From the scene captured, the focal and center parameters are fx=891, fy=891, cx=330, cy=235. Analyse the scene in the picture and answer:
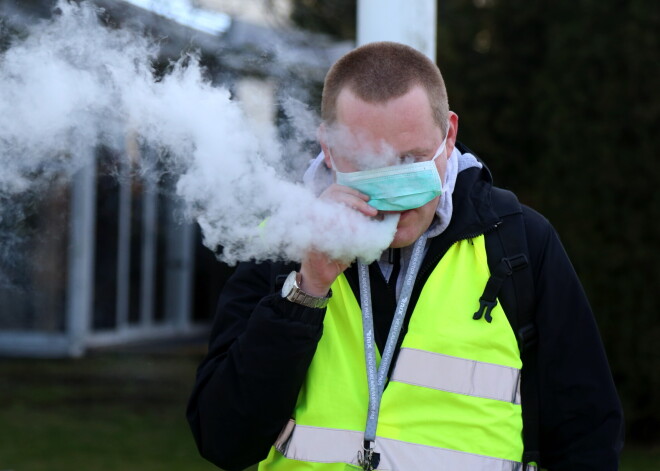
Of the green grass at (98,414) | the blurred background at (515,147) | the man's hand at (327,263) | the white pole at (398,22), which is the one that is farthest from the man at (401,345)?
the green grass at (98,414)

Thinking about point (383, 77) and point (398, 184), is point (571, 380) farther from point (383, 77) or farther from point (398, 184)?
point (383, 77)

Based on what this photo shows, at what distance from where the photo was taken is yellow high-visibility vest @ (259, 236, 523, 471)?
2254 millimetres

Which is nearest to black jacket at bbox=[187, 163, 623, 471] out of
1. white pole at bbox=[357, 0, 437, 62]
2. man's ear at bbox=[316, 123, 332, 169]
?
man's ear at bbox=[316, 123, 332, 169]

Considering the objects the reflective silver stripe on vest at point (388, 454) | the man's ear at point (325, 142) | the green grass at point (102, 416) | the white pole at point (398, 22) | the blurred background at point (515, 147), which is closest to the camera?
the reflective silver stripe on vest at point (388, 454)

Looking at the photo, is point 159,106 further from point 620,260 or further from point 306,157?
point 620,260

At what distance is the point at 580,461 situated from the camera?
2.33 metres

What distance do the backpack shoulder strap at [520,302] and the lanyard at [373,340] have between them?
0.63ft

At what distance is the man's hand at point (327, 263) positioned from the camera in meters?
2.27

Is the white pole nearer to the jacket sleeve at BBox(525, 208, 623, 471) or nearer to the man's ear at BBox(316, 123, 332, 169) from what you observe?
the man's ear at BBox(316, 123, 332, 169)

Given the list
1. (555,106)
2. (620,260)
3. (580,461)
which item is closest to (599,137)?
(555,106)

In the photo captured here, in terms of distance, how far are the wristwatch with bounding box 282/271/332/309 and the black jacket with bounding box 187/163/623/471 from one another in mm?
15

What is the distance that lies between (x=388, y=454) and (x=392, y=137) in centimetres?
81

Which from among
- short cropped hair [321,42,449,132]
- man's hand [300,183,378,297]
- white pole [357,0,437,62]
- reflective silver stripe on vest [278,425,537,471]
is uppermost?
white pole [357,0,437,62]

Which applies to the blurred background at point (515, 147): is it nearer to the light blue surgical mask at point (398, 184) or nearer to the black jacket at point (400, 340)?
the light blue surgical mask at point (398, 184)
